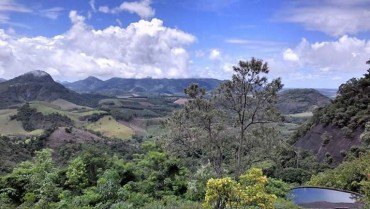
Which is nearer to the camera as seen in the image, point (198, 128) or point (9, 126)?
point (198, 128)

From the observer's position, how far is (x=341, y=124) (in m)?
47.1

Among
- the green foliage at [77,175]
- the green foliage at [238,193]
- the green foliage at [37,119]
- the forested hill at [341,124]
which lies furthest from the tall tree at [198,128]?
the green foliage at [37,119]

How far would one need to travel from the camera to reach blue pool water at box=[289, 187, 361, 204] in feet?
40.4

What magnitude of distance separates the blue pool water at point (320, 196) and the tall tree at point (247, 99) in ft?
19.6

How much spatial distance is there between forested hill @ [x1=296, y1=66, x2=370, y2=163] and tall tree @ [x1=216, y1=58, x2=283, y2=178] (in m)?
22.9

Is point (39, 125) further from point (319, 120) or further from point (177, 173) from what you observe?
point (177, 173)

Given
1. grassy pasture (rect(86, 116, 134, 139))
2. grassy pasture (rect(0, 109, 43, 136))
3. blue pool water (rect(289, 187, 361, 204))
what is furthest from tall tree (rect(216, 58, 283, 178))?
grassy pasture (rect(0, 109, 43, 136))

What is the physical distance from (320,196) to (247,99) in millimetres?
7418

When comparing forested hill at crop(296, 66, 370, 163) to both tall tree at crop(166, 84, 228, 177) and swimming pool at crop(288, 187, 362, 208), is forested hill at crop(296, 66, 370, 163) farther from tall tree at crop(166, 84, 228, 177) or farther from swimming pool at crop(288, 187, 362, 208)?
swimming pool at crop(288, 187, 362, 208)

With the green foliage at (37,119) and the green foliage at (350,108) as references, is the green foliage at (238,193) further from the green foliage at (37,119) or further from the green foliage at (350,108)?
the green foliage at (37,119)

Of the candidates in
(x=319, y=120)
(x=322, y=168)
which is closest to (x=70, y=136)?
(x=319, y=120)

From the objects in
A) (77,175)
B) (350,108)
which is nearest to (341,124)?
(350,108)

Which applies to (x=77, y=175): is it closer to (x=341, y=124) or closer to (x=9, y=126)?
A: (x=341, y=124)

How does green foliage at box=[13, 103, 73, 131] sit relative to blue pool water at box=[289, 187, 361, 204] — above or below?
below
